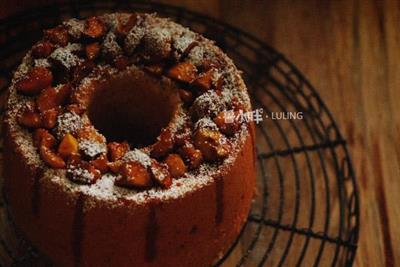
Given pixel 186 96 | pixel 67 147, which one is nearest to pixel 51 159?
pixel 67 147

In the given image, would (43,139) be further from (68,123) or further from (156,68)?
(156,68)

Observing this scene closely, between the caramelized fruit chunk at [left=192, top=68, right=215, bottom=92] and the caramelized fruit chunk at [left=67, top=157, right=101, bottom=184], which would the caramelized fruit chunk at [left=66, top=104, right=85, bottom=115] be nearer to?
the caramelized fruit chunk at [left=67, top=157, right=101, bottom=184]

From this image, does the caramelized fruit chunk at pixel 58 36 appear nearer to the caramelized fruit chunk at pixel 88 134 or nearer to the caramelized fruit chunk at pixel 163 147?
the caramelized fruit chunk at pixel 88 134

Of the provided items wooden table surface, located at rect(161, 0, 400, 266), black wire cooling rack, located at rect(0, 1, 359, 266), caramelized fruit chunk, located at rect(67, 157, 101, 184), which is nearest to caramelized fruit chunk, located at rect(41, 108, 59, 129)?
caramelized fruit chunk, located at rect(67, 157, 101, 184)

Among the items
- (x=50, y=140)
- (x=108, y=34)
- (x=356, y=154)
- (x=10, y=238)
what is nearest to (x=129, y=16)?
(x=108, y=34)

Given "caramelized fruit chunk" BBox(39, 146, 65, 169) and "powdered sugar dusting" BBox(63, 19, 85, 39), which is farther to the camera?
"powdered sugar dusting" BBox(63, 19, 85, 39)

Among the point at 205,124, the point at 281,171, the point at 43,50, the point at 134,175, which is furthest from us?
the point at 281,171
